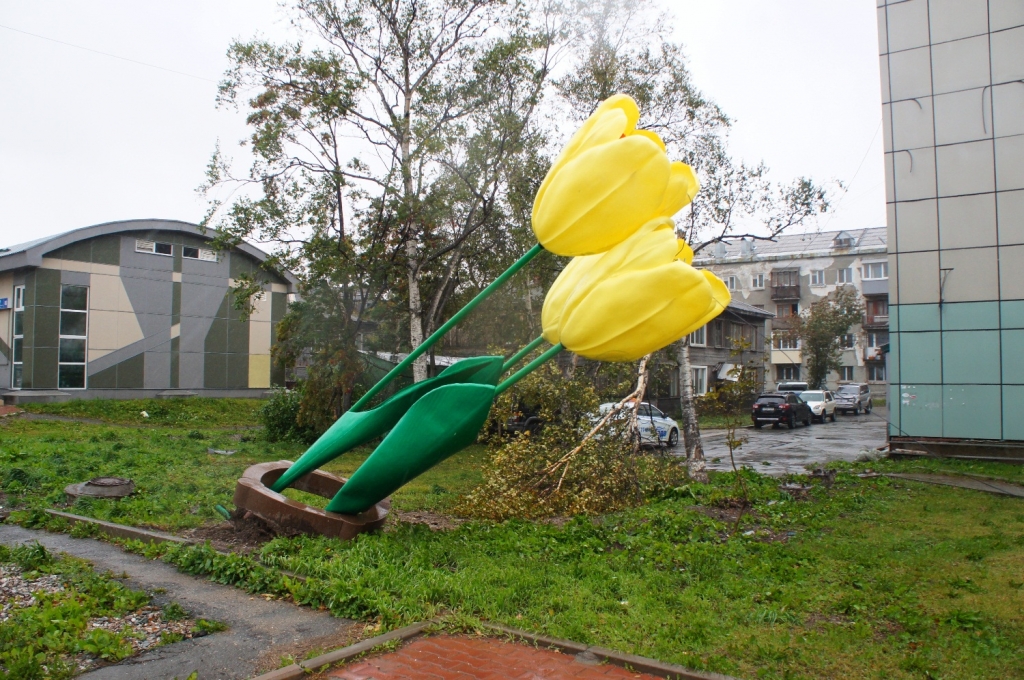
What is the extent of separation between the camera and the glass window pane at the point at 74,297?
81.5 feet

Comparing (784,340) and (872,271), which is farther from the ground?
(872,271)

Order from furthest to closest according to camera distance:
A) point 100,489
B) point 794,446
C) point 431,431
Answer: point 794,446
point 100,489
point 431,431

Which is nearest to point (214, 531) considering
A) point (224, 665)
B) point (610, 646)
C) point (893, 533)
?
point (224, 665)

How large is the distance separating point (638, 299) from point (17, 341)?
88.7 feet

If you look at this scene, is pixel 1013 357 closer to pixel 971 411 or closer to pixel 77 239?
pixel 971 411

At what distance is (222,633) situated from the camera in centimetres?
Result: 441

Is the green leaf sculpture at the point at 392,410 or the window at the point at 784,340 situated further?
the window at the point at 784,340

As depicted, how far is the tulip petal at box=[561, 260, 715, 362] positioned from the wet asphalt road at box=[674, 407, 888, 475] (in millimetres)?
6869

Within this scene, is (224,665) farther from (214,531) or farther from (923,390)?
(923,390)

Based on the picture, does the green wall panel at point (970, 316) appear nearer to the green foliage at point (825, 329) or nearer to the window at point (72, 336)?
the window at point (72, 336)

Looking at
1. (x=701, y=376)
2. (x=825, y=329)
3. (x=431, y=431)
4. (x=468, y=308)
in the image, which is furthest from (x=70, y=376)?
(x=825, y=329)

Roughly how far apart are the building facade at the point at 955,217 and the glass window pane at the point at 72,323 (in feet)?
79.9

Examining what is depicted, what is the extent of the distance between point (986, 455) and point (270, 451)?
14078 millimetres

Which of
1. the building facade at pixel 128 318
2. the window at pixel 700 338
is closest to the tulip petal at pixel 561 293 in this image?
the building facade at pixel 128 318
